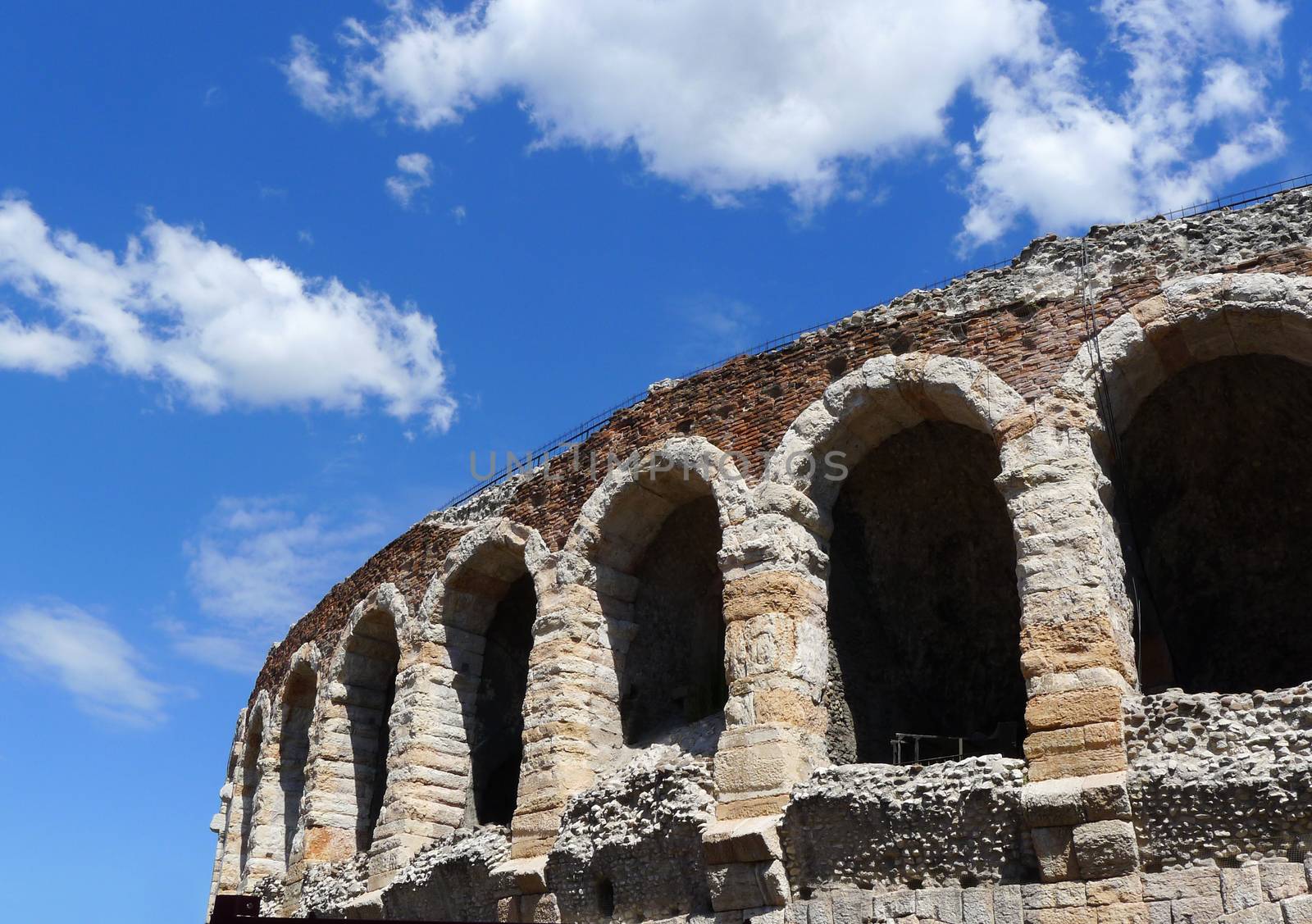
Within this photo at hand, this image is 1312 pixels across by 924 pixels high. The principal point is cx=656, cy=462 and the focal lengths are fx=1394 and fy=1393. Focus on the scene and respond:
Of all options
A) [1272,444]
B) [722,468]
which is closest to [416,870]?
[722,468]

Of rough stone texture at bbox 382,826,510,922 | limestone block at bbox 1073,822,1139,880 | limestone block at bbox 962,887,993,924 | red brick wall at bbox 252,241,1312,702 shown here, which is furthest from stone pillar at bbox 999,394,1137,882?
rough stone texture at bbox 382,826,510,922

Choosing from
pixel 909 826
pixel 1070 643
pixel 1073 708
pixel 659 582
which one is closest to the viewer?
pixel 1073 708

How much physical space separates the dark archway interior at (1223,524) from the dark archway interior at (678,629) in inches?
145

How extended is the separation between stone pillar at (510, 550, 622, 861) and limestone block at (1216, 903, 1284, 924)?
540 centimetres

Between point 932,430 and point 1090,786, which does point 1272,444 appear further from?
point 1090,786

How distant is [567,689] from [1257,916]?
5925 mm

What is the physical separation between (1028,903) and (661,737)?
4.21 m

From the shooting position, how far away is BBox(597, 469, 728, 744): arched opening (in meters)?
12.4

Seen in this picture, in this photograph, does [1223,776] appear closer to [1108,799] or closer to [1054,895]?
[1108,799]

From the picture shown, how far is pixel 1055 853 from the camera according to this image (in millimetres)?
8383

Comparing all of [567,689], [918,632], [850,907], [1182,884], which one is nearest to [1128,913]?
[1182,884]

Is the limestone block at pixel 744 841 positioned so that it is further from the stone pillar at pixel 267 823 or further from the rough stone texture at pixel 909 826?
the stone pillar at pixel 267 823

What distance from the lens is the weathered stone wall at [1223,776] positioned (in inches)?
312

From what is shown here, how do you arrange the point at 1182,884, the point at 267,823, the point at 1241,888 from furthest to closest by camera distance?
1. the point at 267,823
2. the point at 1182,884
3. the point at 1241,888
